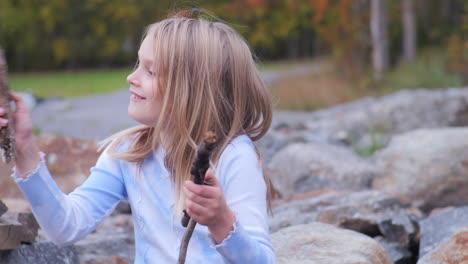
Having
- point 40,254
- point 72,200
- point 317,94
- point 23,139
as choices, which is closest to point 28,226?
point 40,254

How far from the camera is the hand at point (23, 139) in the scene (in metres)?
1.85

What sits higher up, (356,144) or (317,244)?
(317,244)

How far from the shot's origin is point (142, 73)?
7.12ft

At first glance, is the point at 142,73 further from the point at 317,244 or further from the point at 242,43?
the point at 317,244

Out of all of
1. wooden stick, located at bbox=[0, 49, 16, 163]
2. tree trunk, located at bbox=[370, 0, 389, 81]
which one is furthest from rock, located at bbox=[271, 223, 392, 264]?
tree trunk, located at bbox=[370, 0, 389, 81]

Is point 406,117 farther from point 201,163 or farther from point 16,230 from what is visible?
point 201,163

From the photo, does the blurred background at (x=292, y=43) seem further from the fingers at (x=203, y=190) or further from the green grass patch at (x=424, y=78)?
the fingers at (x=203, y=190)

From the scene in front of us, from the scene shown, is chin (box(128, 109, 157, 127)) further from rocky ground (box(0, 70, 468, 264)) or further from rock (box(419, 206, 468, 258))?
rock (box(419, 206, 468, 258))

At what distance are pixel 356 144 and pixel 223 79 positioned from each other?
5273 millimetres

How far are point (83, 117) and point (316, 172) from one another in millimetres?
6969

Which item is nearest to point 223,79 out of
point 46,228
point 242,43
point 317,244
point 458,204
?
point 242,43

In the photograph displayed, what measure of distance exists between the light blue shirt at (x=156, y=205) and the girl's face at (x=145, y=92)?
169 mm

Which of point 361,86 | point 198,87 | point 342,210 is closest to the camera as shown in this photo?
point 198,87

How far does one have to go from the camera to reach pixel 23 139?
188 centimetres
